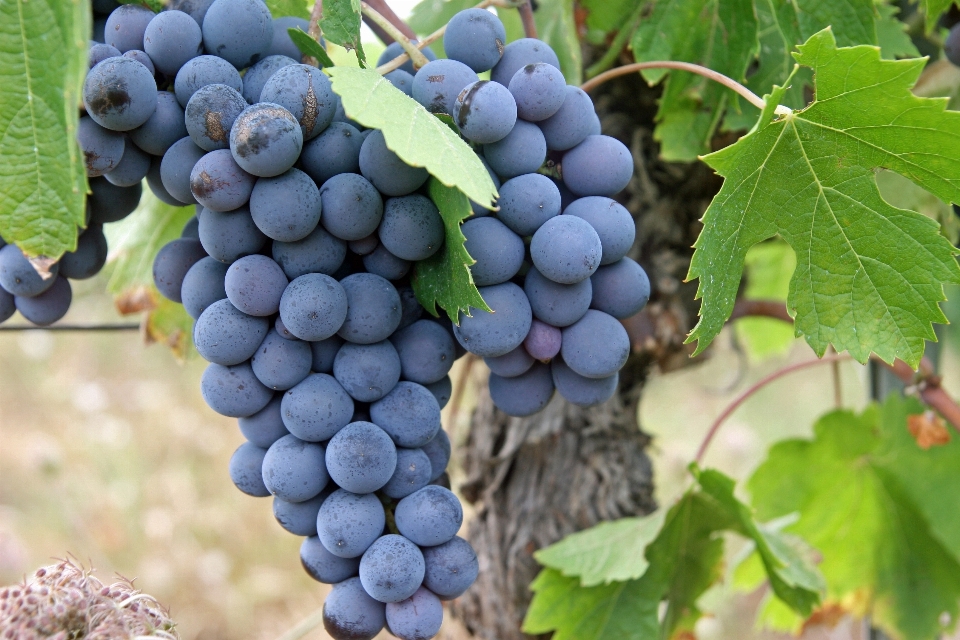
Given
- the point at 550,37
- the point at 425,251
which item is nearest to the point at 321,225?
the point at 425,251

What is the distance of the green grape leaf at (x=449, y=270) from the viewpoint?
19.2 inches

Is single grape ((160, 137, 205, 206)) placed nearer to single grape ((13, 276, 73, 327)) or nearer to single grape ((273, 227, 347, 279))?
single grape ((273, 227, 347, 279))

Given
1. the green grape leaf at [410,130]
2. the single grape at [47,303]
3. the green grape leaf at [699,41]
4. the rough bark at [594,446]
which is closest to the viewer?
the green grape leaf at [410,130]

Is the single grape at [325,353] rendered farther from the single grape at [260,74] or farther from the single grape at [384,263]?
the single grape at [260,74]

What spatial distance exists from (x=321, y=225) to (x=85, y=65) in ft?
0.57

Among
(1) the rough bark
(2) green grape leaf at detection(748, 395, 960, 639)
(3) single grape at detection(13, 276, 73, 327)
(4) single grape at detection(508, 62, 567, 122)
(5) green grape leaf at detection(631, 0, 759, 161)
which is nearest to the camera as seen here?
(4) single grape at detection(508, 62, 567, 122)

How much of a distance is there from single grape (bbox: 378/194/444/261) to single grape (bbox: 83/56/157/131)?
0.60 feet

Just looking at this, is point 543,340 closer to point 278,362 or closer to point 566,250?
point 566,250

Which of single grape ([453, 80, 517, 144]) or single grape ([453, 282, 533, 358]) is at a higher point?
single grape ([453, 80, 517, 144])

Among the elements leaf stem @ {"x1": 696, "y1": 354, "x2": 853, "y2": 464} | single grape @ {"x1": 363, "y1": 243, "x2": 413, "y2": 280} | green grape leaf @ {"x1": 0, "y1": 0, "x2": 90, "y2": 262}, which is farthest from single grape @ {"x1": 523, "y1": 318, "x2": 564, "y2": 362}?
leaf stem @ {"x1": 696, "y1": 354, "x2": 853, "y2": 464}

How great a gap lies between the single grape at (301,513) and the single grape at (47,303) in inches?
11.1

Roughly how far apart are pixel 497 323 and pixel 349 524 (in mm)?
173

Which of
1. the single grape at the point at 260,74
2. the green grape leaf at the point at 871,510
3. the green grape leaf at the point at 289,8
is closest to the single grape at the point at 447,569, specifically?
the single grape at the point at 260,74

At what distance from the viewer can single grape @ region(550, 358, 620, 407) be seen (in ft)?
1.93
